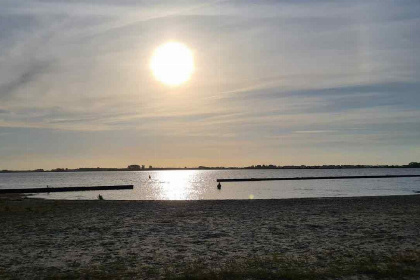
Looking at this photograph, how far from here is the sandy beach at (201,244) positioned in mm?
11992

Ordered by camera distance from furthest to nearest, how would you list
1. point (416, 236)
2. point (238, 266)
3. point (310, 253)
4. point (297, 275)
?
point (416, 236), point (310, 253), point (238, 266), point (297, 275)

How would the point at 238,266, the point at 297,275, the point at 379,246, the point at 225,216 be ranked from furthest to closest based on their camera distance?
the point at 225,216, the point at 379,246, the point at 238,266, the point at 297,275

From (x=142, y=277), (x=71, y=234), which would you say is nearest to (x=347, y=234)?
(x=142, y=277)

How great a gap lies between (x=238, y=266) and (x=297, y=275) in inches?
79.4

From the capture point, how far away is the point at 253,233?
18.9m

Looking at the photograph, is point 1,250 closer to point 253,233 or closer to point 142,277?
point 142,277

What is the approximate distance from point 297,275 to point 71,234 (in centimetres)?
1233

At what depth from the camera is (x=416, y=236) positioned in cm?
1717

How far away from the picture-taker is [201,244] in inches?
640

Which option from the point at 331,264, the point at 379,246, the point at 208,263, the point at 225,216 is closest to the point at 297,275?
the point at 331,264

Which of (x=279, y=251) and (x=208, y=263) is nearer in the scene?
(x=208, y=263)

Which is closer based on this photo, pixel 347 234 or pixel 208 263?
pixel 208 263

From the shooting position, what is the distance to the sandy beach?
39.3 feet

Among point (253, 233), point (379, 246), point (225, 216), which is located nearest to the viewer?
point (379, 246)
